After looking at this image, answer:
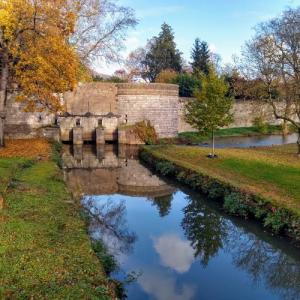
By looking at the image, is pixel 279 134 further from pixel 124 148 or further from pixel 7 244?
pixel 7 244

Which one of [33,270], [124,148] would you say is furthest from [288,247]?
[124,148]

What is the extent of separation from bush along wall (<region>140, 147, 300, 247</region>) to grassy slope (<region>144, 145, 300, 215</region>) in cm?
23

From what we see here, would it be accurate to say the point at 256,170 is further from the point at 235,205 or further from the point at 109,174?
the point at 109,174

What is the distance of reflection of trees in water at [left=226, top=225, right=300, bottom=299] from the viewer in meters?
8.50

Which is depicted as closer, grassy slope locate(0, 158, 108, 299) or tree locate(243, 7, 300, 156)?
grassy slope locate(0, 158, 108, 299)

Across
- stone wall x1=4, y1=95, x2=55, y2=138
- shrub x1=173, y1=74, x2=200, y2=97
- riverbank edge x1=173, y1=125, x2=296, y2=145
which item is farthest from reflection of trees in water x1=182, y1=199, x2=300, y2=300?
shrub x1=173, y1=74, x2=200, y2=97

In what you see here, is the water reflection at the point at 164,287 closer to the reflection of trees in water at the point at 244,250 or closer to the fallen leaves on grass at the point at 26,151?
the reflection of trees in water at the point at 244,250

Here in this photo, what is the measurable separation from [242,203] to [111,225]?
3872 mm

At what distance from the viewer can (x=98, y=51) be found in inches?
1113

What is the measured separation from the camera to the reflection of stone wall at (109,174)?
16.8 m

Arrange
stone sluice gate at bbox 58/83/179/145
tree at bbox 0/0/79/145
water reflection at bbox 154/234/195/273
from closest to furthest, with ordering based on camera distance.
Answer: water reflection at bbox 154/234/195/273, tree at bbox 0/0/79/145, stone sluice gate at bbox 58/83/179/145

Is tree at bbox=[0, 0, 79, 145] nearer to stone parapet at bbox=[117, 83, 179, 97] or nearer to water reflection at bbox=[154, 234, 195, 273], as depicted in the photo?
water reflection at bbox=[154, 234, 195, 273]

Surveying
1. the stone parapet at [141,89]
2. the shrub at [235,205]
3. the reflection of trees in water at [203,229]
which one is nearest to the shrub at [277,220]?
the shrub at [235,205]

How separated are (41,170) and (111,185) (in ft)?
10.9
